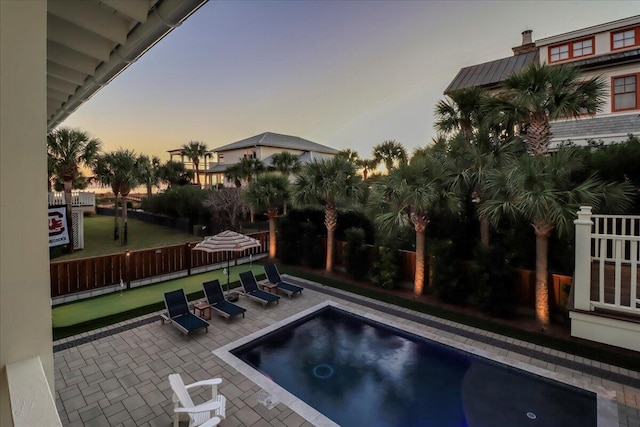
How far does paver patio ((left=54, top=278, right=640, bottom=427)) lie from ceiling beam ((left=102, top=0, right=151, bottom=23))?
5.69 m

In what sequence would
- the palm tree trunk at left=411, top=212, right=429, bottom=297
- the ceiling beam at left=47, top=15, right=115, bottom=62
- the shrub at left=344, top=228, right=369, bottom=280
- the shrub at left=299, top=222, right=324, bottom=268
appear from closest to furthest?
the ceiling beam at left=47, top=15, right=115, bottom=62 → the palm tree trunk at left=411, top=212, right=429, bottom=297 → the shrub at left=344, top=228, right=369, bottom=280 → the shrub at left=299, top=222, right=324, bottom=268

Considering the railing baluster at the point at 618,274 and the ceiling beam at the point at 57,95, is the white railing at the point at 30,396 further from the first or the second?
the railing baluster at the point at 618,274

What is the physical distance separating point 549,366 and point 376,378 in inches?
147

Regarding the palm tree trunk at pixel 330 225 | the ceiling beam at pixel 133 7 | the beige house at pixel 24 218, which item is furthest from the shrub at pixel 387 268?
the beige house at pixel 24 218

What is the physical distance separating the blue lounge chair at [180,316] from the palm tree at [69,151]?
11.1 m

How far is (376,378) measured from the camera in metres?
6.56

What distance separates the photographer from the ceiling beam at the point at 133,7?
250 centimetres

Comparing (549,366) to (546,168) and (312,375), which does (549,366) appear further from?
(312,375)

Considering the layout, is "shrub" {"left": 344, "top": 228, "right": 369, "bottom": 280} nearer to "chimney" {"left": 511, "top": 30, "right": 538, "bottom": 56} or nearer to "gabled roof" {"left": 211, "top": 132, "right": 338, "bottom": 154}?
"chimney" {"left": 511, "top": 30, "right": 538, "bottom": 56}

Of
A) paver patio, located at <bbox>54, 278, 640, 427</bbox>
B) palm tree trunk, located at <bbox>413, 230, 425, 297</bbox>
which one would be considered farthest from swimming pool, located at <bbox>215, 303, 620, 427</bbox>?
palm tree trunk, located at <bbox>413, 230, 425, 297</bbox>

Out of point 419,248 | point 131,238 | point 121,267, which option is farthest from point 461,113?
point 131,238

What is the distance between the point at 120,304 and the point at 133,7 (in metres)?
9.81

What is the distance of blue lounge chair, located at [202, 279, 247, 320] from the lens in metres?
8.89

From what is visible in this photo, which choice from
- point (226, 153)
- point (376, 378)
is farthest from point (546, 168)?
point (226, 153)
